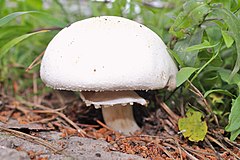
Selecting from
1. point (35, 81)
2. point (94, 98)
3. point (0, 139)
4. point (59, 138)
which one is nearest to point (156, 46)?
point (94, 98)

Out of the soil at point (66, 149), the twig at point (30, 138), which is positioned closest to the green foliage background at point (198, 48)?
the soil at point (66, 149)

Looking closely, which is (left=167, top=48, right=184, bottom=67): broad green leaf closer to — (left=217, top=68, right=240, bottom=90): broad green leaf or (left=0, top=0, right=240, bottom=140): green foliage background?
(left=0, top=0, right=240, bottom=140): green foliage background

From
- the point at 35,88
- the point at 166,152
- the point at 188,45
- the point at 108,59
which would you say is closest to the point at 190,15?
the point at 188,45

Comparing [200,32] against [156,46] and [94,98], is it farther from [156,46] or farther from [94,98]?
[94,98]

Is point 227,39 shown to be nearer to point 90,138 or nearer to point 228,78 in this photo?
point 228,78

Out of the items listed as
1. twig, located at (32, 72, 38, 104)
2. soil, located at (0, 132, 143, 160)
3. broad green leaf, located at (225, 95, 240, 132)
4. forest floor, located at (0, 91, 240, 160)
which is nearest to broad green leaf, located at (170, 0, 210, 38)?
broad green leaf, located at (225, 95, 240, 132)

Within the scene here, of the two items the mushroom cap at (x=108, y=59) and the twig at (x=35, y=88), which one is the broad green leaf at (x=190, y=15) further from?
the twig at (x=35, y=88)
